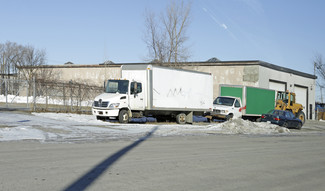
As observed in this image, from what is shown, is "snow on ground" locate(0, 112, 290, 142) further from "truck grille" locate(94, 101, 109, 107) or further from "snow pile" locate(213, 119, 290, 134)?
"truck grille" locate(94, 101, 109, 107)

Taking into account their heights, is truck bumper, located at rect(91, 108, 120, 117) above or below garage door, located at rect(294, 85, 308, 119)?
below

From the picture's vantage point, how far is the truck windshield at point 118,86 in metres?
22.2

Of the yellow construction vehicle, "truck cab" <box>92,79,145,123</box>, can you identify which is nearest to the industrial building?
the yellow construction vehicle

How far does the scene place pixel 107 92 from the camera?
2236 centimetres

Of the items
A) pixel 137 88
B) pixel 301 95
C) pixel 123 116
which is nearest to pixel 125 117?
pixel 123 116

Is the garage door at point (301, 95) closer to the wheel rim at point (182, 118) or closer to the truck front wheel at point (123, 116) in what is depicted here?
the wheel rim at point (182, 118)

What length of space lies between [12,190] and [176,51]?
3385 centimetres

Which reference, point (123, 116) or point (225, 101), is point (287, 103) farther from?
point (123, 116)

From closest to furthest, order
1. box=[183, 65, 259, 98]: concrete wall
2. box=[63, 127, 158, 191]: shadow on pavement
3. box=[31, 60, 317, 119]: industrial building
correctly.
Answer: box=[63, 127, 158, 191]: shadow on pavement
box=[183, 65, 259, 98]: concrete wall
box=[31, 60, 317, 119]: industrial building

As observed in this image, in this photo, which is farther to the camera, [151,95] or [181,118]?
[181,118]

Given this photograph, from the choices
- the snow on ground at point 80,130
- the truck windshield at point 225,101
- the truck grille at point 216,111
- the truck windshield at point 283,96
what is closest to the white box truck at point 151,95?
the snow on ground at point 80,130

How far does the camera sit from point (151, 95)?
75.0 feet

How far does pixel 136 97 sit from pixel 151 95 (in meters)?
1.00

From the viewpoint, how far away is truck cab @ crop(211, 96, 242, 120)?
94.1 ft
